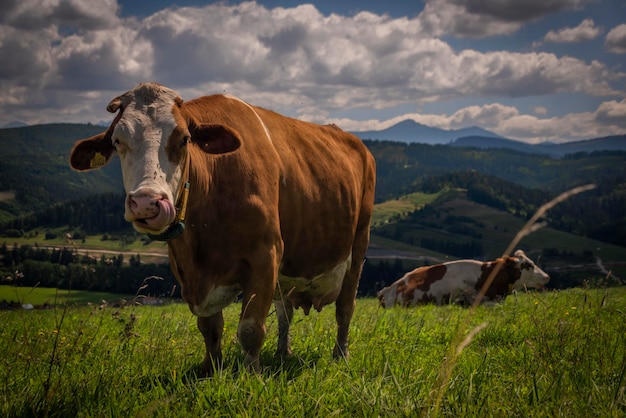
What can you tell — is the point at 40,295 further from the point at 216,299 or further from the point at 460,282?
the point at 460,282

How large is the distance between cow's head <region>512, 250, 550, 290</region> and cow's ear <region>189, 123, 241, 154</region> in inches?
664

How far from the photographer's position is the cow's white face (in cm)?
397

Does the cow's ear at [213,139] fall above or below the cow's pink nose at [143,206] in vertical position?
above

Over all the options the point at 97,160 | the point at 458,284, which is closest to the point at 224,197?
the point at 97,160

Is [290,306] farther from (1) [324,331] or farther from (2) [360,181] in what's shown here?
(2) [360,181]

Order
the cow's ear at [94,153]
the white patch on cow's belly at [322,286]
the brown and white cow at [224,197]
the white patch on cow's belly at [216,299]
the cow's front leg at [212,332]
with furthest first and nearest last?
the white patch on cow's belly at [322,286], the cow's front leg at [212,332], the white patch on cow's belly at [216,299], the cow's ear at [94,153], the brown and white cow at [224,197]

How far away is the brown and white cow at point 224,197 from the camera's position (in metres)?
4.43

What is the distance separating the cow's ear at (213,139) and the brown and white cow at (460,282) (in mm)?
14205

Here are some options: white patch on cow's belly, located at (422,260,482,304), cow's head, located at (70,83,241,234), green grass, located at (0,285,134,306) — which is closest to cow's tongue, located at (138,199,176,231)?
cow's head, located at (70,83,241,234)

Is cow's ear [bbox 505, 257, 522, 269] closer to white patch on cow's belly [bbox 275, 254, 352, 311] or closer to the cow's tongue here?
white patch on cow's belly [bbox 275, 254, 352, 311]

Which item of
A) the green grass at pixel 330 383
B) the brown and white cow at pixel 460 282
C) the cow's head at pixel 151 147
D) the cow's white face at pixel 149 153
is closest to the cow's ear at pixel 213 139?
the cow's head at pixel 151 147

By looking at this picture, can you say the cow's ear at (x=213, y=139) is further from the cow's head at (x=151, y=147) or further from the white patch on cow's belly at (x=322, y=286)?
the white patch on cow's belly at (x=322, y=286)

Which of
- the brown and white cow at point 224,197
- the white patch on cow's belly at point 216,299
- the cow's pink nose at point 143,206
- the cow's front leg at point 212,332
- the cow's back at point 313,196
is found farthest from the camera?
the cow's back at point 313,196

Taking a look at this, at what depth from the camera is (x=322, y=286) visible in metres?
7.03
